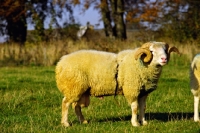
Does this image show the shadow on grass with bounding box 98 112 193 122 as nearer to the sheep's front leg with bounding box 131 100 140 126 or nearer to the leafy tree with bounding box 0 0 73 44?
the sheep's front leg with bounding box 131 100 140 126

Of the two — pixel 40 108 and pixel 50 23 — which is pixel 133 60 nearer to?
pixel 40 108

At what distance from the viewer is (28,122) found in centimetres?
861

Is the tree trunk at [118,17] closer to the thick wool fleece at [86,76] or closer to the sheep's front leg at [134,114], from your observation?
the thick wool fleece at [86,76]

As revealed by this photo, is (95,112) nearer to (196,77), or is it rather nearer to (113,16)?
(196,77)

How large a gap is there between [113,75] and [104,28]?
2620cm

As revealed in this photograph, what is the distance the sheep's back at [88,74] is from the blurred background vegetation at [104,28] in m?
15.5

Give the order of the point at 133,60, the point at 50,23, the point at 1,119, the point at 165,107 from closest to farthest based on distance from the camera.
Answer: the point at 133,60, the point at 1,119, the point at 165,107, the point at 50,23

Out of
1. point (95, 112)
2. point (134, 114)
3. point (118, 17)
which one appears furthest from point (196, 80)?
point (118, 17)

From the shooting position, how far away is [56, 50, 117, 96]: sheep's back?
8297mm

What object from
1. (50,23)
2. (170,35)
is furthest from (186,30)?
(50,23)

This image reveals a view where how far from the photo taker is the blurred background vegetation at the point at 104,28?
2477 centimetres

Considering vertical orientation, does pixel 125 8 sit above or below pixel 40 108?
above

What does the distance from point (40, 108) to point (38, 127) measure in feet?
8.59

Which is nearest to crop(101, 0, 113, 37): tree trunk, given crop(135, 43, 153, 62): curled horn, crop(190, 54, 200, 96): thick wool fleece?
crop(190, 54, 200, 96): thick wool fleece
